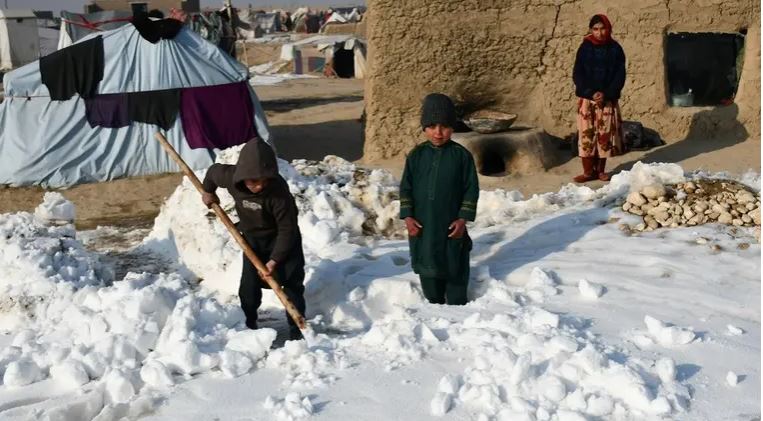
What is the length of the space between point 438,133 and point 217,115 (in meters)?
6.17

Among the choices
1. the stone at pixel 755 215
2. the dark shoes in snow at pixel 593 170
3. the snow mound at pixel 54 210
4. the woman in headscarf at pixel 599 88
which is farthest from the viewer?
the dark shoes in snow at pixel 593 170

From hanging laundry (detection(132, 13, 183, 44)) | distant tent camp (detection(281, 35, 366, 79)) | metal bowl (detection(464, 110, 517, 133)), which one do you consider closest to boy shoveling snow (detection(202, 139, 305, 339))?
metal bowl (detection(464, 110, 517, 133))

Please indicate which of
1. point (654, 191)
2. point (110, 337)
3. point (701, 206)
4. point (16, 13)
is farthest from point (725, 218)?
point (16, 13)

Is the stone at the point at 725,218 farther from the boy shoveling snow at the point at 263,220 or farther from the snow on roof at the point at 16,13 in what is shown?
the snow on roof at the point at 16,13

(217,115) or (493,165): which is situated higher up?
(217,115)

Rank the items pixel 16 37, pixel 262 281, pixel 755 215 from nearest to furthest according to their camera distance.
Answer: pixel 262 281 → pixel 755 215 → pixel 16 37

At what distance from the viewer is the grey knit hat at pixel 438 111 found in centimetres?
375

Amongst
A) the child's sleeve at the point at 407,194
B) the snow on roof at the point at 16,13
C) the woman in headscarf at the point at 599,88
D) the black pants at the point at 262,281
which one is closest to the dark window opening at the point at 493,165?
the woman in headscarf at the point at 599,88

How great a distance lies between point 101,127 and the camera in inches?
369

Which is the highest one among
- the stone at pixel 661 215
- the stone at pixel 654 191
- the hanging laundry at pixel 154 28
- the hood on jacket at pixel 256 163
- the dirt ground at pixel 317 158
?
the hanging laundry at pixel 154 28

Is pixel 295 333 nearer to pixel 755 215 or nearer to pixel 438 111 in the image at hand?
pixel 438 111

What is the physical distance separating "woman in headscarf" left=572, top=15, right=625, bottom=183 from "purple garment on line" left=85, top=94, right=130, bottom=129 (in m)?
5.00

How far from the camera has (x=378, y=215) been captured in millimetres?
5539

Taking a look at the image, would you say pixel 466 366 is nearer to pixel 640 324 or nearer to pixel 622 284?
pixel 640 324
